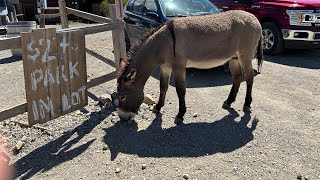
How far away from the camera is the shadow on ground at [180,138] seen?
4410 mm

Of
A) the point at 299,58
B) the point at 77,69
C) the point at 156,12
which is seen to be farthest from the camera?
the point at 299,58

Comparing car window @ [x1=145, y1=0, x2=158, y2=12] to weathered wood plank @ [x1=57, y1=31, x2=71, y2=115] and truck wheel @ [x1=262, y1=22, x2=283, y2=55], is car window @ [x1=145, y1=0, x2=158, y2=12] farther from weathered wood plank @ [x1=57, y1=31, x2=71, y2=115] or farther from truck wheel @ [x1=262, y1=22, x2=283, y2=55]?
truck wheel @ [x1=262, y1=22, x2=283, y2=55]

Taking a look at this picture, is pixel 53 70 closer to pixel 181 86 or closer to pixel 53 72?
pixel 53 72

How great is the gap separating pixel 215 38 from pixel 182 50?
1.93 ft

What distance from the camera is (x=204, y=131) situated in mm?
4949

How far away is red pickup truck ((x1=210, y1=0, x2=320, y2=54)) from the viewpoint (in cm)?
902

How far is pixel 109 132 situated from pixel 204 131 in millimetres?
1339

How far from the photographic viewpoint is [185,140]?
4688 millimetres

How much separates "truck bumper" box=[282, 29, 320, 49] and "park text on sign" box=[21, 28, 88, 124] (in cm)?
621

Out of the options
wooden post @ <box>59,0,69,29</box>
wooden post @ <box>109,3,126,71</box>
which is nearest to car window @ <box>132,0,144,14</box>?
wooden post @ <box>59,0,69,29</box>

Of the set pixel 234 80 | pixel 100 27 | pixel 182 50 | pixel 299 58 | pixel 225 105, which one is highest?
pixel 100 27

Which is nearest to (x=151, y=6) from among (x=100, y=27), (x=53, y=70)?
(x=100, y=27)

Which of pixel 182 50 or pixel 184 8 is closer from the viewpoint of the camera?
pixel 182 50

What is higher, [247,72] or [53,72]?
[53,72]
